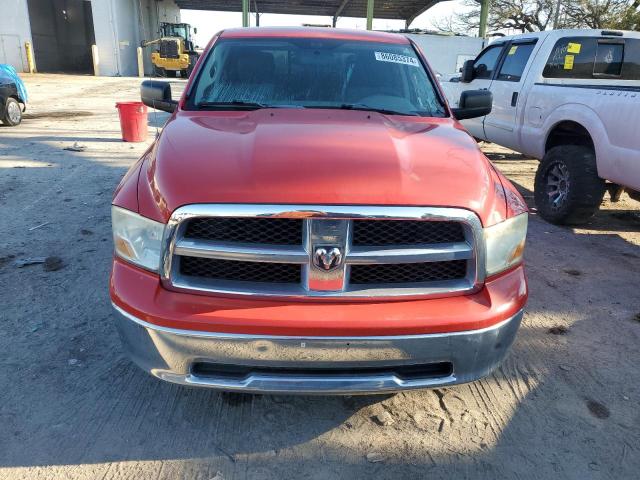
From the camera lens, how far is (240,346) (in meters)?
1.87

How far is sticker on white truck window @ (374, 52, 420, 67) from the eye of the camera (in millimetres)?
3453

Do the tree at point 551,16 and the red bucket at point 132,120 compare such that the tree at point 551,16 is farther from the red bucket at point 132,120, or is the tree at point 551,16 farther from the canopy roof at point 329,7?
the red bucket at point 132,120

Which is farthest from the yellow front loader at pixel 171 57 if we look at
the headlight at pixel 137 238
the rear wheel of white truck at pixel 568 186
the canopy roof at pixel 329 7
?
the headlight at pixel 137 238

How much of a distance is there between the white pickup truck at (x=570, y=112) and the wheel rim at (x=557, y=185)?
11mm

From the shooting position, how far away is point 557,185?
5.34m

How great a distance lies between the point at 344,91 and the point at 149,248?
1.81 meters

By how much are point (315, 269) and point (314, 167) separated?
436mm

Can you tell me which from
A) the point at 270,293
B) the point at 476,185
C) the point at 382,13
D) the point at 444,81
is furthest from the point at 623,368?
the point at 382,13

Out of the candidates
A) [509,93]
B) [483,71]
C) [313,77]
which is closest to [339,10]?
[483,71]

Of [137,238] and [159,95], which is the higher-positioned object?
[159,95]

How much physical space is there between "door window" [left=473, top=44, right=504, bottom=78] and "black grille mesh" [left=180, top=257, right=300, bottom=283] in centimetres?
633

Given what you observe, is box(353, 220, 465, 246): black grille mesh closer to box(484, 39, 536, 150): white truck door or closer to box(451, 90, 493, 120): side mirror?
box(451, 90, 493, 120): side mirror

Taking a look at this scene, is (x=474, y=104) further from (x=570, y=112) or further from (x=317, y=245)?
(x=317, y=245)

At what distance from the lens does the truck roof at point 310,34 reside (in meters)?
3.55
